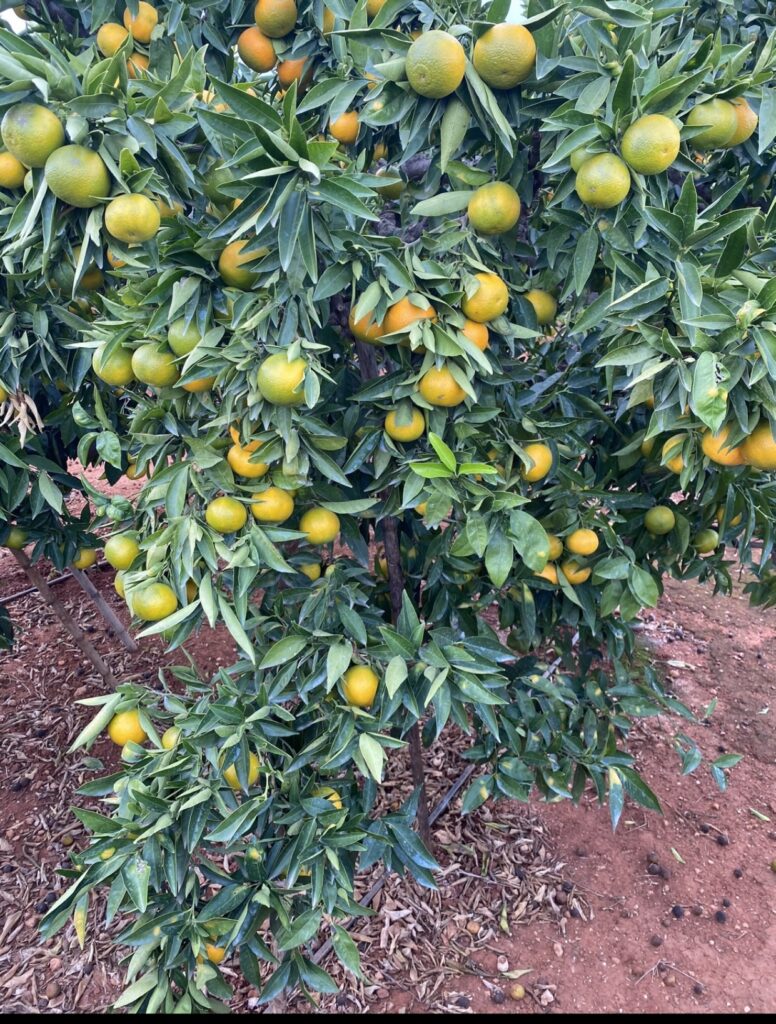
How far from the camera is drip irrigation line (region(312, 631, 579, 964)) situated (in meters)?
2.37

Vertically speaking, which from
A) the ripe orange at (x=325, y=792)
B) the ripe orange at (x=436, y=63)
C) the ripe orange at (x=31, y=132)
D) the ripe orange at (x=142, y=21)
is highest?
the ripe orange at (x=142, y=21)

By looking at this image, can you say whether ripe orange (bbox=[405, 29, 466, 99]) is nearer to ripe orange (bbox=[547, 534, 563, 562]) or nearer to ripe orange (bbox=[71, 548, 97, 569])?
ripe orange (bbox=[547, 534, 563, 562])

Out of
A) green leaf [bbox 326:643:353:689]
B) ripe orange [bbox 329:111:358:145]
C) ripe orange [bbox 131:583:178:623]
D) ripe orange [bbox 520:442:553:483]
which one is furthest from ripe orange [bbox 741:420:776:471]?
ripe orange [bbox 131:583:178:623]

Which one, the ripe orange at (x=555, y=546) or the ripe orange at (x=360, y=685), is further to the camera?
the ripe orange at (x=555, y=546)

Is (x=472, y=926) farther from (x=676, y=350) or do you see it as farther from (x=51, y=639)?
(x=51, y=639)

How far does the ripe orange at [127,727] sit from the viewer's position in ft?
5.31

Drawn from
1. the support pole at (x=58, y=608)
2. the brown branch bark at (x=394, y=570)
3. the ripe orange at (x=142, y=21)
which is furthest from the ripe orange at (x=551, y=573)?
the support pole at (x=58, y=608)

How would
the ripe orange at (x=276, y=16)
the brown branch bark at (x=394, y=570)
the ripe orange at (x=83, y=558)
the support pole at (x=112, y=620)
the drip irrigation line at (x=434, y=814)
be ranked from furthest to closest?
the support pole at (x=112, y=620), the ripe orange at (x=83, y=558), the drip irrigation line at (x=434, y=814), the brown branch bark at (x=394, y=570), the ripe orange at (x=276, y=16)

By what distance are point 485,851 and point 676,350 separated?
2.45 metres

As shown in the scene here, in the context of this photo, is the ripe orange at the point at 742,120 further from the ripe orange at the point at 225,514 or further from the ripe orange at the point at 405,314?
the ripe orange at the point at 225,514

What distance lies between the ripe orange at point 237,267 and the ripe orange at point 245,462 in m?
0.32

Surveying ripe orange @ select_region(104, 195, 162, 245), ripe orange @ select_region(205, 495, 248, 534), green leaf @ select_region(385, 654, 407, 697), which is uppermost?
ripe orange @ select_region(104, 195, 162, 245)

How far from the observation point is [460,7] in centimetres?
125

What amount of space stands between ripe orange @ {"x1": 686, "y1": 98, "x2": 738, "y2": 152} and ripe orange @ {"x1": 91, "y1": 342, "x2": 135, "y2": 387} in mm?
1176
